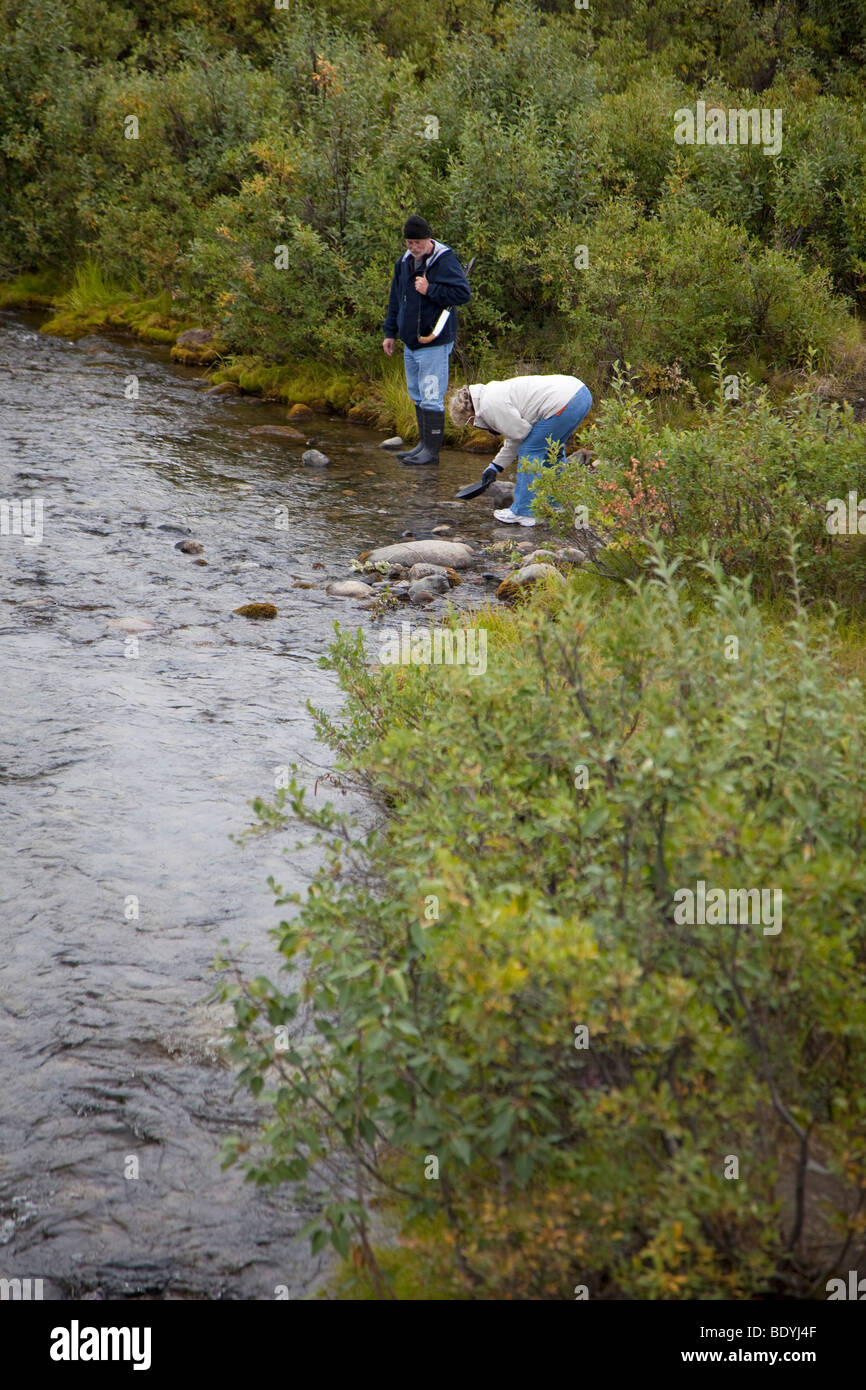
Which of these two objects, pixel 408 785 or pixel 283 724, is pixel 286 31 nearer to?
pixel 283 724

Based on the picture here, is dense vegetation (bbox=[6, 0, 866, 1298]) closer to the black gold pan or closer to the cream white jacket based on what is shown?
the cream white jacket

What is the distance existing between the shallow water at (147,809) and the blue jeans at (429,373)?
919mm

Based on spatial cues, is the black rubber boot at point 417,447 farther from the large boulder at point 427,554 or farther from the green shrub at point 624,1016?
the green shrub at point 624,1016

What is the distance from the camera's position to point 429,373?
13.8 m

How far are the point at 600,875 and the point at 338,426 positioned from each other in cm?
1393

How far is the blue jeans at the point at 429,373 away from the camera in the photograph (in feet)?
44.8

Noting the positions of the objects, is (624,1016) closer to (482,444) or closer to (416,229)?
(416,229)

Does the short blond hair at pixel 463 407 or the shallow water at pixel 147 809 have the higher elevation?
the short blond hair at pixel 463 407

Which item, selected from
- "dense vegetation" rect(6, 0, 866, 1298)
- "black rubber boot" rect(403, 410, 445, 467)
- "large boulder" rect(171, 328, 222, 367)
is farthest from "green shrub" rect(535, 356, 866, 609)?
"large boulder" rect(171, 328, 222, 367)

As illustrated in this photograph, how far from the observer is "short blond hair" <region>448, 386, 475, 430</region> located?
11.5m

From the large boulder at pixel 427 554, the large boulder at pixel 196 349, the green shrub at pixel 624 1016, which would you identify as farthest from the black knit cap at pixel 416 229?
the green shrub at pixel 624 1016

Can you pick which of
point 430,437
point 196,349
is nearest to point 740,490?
point 430,437

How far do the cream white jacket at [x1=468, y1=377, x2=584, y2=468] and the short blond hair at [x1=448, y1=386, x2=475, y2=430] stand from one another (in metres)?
0.09
